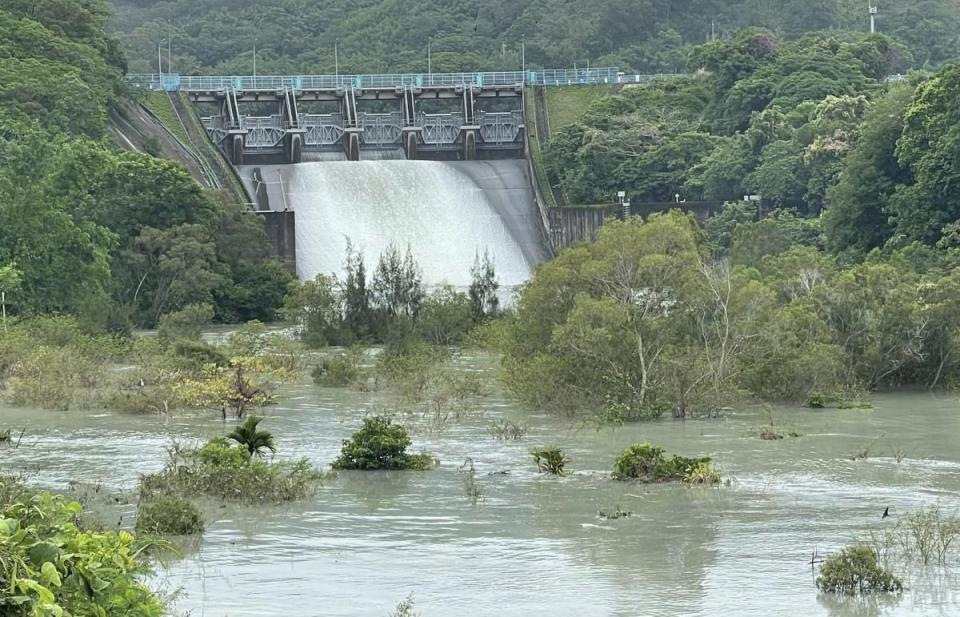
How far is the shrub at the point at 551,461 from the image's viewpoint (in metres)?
21.7

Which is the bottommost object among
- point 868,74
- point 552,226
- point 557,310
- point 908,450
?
point 908,450

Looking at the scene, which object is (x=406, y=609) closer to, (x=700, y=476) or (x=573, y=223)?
(x=700, y=476)

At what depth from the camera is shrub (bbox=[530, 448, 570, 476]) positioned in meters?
21.7

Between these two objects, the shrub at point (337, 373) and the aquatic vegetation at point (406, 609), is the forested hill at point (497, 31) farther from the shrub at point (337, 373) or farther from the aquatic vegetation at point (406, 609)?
the aquatic vegetation at point (406, 609)

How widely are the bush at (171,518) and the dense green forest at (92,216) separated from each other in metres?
18.4

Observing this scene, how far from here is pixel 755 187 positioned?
59.7 m

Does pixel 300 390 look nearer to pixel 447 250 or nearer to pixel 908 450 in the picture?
pixel 908 450

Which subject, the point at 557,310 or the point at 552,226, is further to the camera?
the point at 552,226

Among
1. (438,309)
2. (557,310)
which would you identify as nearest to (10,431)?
(557,310)

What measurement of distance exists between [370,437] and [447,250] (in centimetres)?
3865

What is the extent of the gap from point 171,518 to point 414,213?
44.9m

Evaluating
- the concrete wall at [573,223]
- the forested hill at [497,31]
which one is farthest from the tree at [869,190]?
the forested hill at [497,31]

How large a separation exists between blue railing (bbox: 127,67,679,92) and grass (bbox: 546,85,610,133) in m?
0.65

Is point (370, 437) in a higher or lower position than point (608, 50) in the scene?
lower
